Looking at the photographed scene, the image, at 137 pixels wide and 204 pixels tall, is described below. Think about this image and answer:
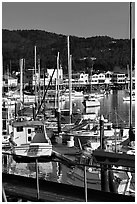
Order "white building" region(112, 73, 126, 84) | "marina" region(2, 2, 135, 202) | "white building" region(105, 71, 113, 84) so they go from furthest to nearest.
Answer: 1. "white building" region(105, 71, 113, 84)
2. "white building" region(112, 73, 126, 84)
3. "marina" region(2, 2, 135, 202)

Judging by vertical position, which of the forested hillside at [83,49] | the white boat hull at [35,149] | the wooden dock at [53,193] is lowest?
the white boat hull at [35,149]

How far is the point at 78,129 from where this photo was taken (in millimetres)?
22703

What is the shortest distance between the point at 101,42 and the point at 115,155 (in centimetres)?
11127

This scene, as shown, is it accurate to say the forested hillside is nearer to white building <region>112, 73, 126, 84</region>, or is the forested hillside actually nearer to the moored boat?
white building <region>112, 73, 126, 84</region>

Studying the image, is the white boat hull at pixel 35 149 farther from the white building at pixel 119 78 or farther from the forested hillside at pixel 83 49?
the white building at pixel 119 78

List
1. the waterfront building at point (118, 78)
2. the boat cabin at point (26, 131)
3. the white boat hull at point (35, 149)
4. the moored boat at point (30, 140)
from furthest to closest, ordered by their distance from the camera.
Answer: the waterfront building at point (118, 78), the boat cabin at point (26, 131), the moored boat at point (30, 140), the white boat hull at point (35, 149)

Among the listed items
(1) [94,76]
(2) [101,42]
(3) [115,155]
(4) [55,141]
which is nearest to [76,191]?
(3) [115,155]

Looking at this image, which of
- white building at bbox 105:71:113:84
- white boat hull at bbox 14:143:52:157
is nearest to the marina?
white boat hull at bbox 14:143:52:157

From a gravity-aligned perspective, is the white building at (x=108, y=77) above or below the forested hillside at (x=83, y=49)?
below

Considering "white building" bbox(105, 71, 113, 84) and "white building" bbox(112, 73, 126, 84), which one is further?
"white building" bbox(105, 71, 113, 84)

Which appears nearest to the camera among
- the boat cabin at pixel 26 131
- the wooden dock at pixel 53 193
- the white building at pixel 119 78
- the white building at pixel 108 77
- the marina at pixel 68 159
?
the wooden dock at pixel 53 193

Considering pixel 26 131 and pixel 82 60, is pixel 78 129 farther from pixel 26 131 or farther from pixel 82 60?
Result: pixel 82 60

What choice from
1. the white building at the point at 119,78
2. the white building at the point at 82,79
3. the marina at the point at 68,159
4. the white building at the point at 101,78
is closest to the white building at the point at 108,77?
the white building at the point at 119,78

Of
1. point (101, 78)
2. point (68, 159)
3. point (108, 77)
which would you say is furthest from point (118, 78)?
point (68, 159)
